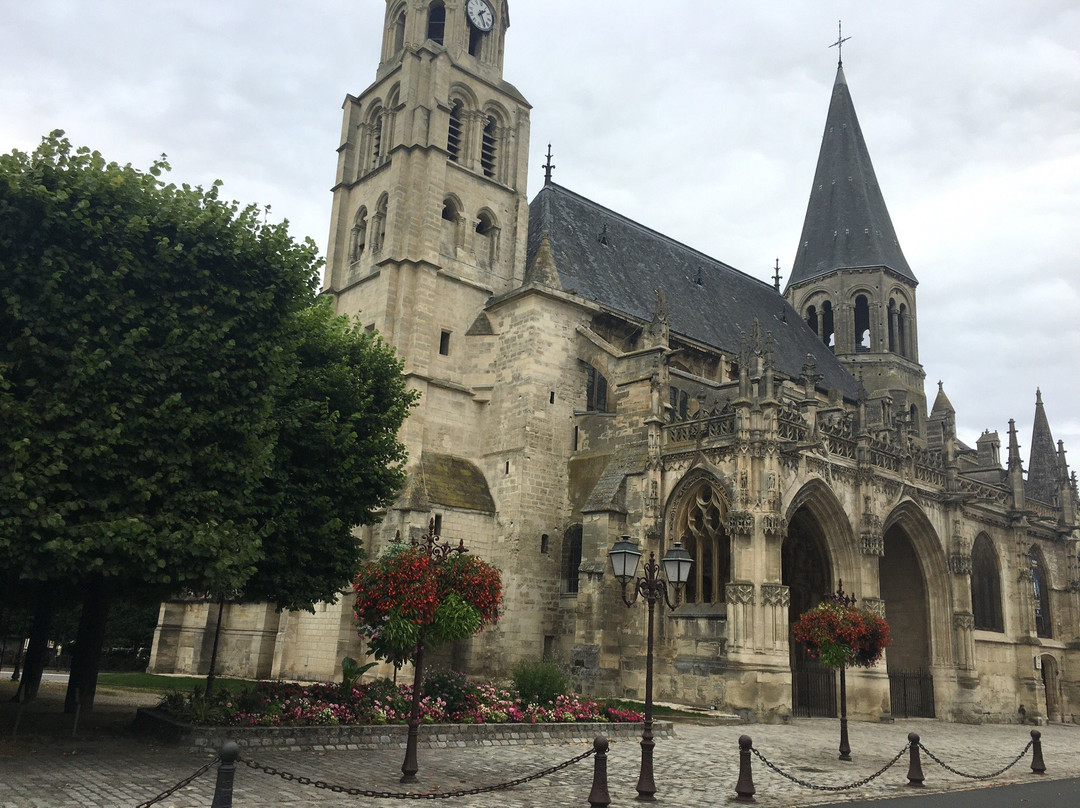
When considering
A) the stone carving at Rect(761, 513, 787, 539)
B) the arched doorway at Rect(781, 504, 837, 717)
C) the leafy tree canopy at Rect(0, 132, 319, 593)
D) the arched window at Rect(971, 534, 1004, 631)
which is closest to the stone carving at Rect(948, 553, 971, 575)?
the arched window at Rect(971, 534, 1004, 631)

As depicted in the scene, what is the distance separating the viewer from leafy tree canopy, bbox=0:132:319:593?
11188 mm

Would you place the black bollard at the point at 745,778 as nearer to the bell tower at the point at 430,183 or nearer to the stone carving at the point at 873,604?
the stone carving at the point at 873,604

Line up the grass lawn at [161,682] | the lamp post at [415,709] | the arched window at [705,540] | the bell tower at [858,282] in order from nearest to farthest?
1. the lamp post at [415,709]
2. the grass lawn at [161,682]
3. the arched window at [705,540]
4. the bell tower at [858,282]

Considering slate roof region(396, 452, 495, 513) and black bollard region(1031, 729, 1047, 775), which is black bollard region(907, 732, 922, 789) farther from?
slate roof region(396, 452, 495, 513)

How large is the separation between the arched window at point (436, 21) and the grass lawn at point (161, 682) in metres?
23.7

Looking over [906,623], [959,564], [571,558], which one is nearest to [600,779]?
[571,558]

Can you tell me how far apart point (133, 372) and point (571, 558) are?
58.0 feet

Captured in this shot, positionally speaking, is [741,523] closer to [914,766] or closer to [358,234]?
[914,766]

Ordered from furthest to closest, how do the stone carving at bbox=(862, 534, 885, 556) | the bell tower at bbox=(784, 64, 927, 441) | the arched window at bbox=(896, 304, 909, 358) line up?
the arched window at bbox=(896, 304, 909, 358), the bell tower at bbox=(784, 64, 927, 441), the stone carving at bbox=(862, 534, 885, 556)

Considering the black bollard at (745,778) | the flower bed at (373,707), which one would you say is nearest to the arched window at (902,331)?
the flower bed at (373,707)

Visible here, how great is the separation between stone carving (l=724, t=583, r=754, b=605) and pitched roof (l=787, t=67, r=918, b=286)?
2904 centimetres

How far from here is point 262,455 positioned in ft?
42.6

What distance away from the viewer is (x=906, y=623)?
28.8 meters

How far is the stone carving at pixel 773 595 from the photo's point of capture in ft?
70.9
